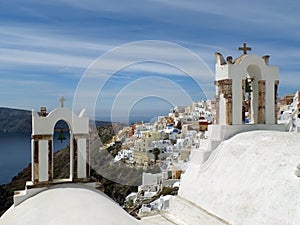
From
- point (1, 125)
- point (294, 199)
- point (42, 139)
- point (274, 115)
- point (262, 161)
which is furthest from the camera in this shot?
point (1, 125)

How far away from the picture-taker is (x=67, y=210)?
5098 millimetres

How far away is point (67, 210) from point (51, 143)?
1.87m

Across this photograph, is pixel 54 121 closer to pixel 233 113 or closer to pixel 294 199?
pixel 233 113

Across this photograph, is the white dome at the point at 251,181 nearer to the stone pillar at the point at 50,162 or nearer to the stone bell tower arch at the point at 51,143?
the stone bell tower arch at the point at 51,143

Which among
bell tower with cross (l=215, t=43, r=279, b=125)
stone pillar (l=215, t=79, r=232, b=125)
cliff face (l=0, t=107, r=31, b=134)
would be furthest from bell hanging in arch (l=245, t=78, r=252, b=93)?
cliff face (l=0, t=107, r=31, b=134)

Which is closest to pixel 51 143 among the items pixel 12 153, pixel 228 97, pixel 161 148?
pixel 228 97

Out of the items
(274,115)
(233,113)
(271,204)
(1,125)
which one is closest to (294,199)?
(271,204)

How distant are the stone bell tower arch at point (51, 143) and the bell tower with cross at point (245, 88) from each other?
307 cm

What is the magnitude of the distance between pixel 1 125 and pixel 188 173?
2910cm

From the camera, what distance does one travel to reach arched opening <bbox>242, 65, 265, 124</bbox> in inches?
312

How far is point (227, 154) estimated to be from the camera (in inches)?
265

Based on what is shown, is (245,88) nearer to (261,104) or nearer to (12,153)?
(261,104)

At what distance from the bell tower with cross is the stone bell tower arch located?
3072 millimetres

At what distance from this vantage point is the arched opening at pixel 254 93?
7.92 meters
